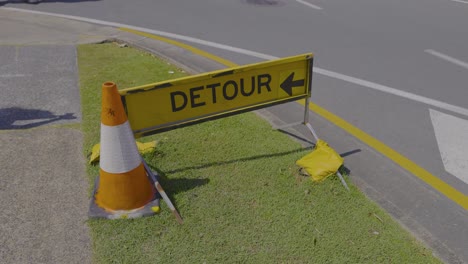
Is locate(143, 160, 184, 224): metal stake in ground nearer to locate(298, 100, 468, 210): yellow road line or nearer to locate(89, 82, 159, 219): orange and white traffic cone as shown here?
locate(89, 82, 159, 219): orange and white traffic cone

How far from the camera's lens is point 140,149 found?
462 centimetres

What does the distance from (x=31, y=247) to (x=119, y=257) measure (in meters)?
0.68

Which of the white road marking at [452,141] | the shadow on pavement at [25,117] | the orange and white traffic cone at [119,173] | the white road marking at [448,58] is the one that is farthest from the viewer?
the white road marking at [448,58]

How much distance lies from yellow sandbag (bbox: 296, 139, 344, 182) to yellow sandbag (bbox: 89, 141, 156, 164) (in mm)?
1491

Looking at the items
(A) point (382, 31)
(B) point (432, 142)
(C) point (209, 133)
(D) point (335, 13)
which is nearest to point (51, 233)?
(C) point (209, 133)

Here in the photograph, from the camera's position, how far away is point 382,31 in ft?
30.0

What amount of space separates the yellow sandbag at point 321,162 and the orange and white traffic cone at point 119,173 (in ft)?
4.85

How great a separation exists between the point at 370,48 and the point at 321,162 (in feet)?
14.6

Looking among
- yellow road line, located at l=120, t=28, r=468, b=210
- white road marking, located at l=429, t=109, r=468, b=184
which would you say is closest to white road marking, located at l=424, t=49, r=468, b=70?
white road marking, located at l=429, t=109, r=468, b=184

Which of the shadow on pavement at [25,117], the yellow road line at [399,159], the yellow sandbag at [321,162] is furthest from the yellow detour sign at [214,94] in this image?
the shadow on pavement at [25,117]

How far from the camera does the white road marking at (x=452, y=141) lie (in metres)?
4.56

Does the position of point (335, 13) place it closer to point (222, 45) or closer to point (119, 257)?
point (222, 45)

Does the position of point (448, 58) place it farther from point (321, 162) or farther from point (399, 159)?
point (321, 162)

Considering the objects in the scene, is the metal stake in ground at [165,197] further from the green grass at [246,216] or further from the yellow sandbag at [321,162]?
the yellow sandbag at [321,162]
